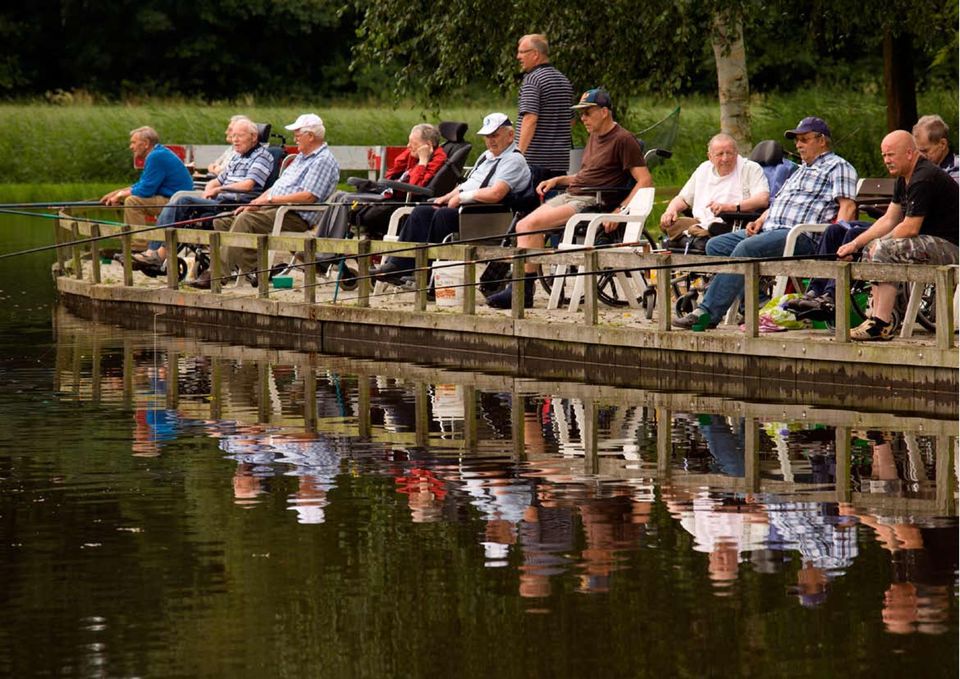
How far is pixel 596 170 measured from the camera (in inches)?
647

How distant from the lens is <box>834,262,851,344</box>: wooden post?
44.5 feet

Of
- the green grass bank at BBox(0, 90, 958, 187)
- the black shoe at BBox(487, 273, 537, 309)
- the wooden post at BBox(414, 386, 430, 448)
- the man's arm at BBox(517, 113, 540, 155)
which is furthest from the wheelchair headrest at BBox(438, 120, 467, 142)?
the green grass bank at BBox(0, 90, 958, 187)

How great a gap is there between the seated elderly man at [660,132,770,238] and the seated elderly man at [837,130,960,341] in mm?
1986

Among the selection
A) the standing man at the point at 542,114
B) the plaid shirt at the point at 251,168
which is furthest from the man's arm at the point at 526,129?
the plaid shirt at the point at 251,168

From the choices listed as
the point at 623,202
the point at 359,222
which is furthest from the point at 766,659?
the point at 359,222

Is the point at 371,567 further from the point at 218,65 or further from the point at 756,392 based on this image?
the point at 218,65

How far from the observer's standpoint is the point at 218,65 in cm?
6494

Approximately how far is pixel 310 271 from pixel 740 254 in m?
4.19

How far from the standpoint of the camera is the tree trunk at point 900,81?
3244 cm

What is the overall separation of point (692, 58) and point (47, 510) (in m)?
19.1

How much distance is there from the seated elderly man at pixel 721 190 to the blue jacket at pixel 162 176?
22.0 ft

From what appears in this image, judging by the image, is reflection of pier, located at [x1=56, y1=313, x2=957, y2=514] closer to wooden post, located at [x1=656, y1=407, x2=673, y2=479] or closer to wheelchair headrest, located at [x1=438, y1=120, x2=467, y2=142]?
wooden post, located at [x1=656, y1=407, x2=673, y2=479]

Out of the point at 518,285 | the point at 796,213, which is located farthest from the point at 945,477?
the point at 518,285

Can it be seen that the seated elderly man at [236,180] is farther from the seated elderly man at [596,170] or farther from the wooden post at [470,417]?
the wooden post at [470,417]
